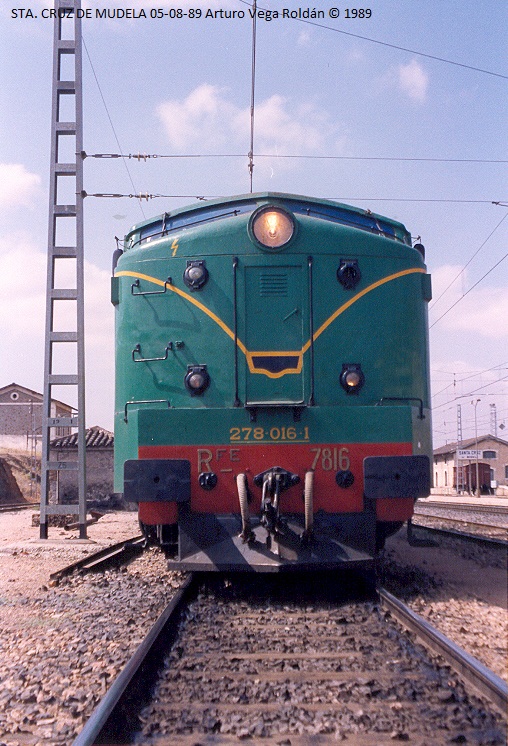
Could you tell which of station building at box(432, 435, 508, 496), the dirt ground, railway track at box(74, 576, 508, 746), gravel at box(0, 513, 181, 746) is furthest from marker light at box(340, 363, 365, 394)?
station building at box(432, 435, 508, 496)

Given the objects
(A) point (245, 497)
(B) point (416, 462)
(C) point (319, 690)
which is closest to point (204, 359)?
(A) point (245, 497)

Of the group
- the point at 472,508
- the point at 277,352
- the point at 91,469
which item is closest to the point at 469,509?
the point at 472,508

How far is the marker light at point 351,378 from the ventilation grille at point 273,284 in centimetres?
82

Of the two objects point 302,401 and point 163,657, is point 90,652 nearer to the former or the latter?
point 163,657

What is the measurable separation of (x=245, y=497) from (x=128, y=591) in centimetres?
145

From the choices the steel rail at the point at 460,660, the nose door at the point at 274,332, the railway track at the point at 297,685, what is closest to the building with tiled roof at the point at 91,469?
the nose door at the point at 274,332

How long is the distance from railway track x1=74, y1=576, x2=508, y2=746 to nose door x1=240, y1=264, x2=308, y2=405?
1.79 meters

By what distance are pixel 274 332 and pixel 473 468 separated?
35.8 m

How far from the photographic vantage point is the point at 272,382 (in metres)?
5.80

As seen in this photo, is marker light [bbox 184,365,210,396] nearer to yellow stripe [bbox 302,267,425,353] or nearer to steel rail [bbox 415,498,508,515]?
yellow stripe [bbox 302,267,425,353]

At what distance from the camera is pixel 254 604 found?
16.9 ft

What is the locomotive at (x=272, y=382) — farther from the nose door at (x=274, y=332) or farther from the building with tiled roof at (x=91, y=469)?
the building with tiled roof at (x=91, y=469)

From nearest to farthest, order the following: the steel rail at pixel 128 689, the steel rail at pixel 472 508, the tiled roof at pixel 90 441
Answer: the steel rail at pixel 128 689
the steel rail at pixel 472 508
the tiled roof at pixel 90 441

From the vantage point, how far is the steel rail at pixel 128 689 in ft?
9.23
